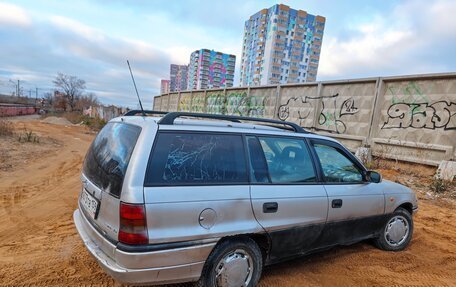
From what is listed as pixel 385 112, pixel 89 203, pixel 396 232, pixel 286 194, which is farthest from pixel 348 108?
pixel 89 203

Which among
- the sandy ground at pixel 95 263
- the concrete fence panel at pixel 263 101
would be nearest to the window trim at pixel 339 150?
the sandy ground at pixel 95 263

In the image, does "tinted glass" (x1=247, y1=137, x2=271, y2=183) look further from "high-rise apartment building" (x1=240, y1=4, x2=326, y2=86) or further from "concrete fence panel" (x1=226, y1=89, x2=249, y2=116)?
"high-rise apartment building" (x1=240, y1=4, x2=326, y2=86)

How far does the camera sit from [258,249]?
110 inches

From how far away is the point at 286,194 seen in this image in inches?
115

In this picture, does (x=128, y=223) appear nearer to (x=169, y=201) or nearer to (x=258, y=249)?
(x=169, y=201)

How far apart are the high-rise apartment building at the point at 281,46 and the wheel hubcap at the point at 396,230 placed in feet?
201

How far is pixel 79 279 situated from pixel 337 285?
2.61 metres

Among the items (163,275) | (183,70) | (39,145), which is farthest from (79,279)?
(183,70)

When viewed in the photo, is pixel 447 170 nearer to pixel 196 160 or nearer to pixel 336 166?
pixel 336 166

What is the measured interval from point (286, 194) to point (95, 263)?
219 cm

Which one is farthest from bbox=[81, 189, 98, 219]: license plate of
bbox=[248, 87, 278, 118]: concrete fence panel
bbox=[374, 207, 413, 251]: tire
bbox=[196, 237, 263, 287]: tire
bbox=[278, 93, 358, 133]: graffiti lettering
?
bbox=[248, 87, 278, 118]: concrete fence panel

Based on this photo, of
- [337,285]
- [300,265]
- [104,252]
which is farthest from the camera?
[300,265]

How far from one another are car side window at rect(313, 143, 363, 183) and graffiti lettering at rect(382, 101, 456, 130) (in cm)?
556

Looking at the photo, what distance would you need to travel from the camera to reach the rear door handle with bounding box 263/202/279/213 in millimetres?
2749
